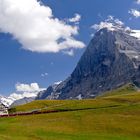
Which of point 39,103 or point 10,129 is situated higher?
point 39,103

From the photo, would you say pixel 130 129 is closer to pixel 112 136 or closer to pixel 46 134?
pixel 112 136

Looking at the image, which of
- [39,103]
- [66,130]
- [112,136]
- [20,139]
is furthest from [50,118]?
[39,103]

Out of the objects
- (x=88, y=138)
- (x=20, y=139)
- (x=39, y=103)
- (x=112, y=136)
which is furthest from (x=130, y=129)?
(x=39, y=103)

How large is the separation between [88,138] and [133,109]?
154 ft

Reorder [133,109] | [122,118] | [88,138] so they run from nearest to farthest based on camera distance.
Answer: [88,138] → [122,118] → [133,109]

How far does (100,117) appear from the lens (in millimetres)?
97000

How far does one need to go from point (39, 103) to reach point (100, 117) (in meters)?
63.8

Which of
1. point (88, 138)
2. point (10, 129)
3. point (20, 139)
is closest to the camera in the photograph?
point (20, 139)

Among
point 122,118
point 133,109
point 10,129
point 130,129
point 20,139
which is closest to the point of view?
point 20,139

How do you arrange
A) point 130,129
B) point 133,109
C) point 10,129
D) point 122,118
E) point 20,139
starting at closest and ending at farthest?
point 20,139
point 10,129
point 130,129
point 122,118
point 133,109

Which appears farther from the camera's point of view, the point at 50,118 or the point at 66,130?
the point at 50,118

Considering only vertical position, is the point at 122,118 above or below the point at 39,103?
below

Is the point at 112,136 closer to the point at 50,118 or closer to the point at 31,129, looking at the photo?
the point at 31,129

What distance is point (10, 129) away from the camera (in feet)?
248
